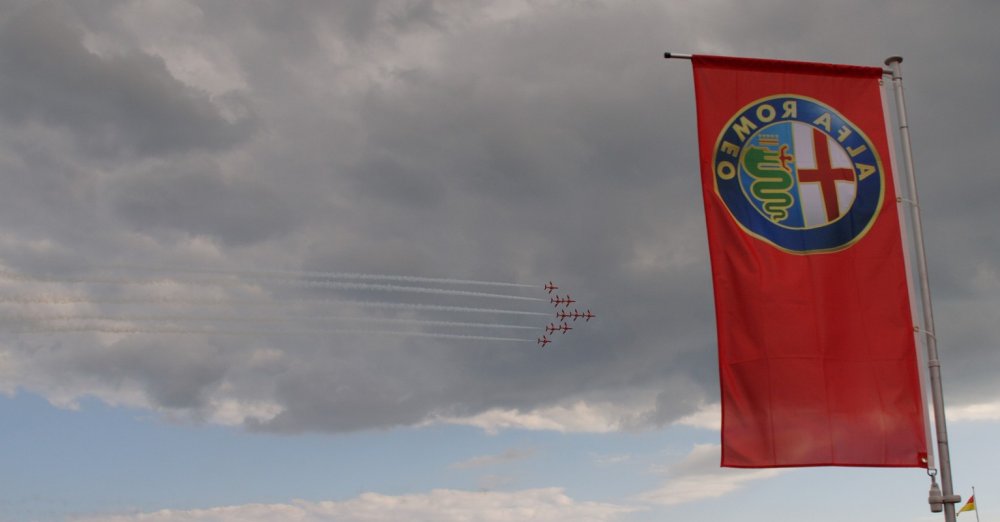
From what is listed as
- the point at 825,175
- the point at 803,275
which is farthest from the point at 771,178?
the point at 803,275

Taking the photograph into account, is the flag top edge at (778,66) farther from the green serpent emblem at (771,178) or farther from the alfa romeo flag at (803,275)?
the green serpent emblem at (771,178)

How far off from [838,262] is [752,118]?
4.88 m

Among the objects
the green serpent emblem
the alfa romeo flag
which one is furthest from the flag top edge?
the green serpent emblem

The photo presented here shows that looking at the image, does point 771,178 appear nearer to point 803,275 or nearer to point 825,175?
point 825,175

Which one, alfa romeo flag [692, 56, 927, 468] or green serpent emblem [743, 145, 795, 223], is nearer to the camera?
alfa romeo flag [692, 56, 927, 468]

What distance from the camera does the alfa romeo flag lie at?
26.5m

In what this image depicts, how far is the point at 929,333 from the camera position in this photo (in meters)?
27.1

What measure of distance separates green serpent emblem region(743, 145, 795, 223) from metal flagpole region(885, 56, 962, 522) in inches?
151

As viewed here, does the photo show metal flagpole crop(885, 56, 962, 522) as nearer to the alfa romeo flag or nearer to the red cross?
the alfa romeo flag

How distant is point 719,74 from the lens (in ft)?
92.9

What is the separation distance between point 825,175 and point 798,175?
31.6 inches

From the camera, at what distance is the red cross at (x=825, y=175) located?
90.3 ft

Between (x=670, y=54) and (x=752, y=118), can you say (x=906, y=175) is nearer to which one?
(x=752, y=118)

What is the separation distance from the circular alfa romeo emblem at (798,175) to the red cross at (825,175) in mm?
29
